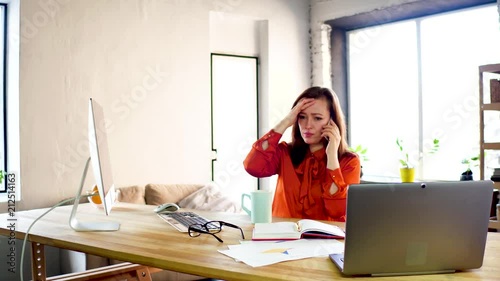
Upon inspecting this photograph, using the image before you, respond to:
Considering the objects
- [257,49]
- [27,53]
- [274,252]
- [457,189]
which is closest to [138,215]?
[274,252]

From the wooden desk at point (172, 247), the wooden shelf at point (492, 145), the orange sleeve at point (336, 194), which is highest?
the wooden shelf at point (492, 145)

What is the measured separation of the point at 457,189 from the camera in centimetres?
127

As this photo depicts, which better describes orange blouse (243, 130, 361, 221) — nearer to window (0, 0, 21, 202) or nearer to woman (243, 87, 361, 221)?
woman (243, 87, 361, 221)

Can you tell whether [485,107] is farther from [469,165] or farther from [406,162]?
[406,162]

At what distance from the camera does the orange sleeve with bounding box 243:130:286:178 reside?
248 cm

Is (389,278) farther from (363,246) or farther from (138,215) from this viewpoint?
(138,215)

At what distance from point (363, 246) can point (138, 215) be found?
47.9 inches

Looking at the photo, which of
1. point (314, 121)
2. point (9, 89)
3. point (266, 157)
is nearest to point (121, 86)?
point (9, 89)

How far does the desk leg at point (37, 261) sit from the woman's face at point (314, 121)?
1199mm

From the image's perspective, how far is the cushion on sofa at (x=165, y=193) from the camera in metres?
3.84

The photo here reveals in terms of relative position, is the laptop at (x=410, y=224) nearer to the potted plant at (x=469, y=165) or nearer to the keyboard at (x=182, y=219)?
the keyboard at (x=182, y=219)

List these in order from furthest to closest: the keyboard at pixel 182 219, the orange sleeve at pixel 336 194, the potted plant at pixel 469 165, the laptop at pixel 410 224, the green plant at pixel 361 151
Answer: the green plant at pixel 361 151 < the potted plant at pixel 469 165 < the orange sleeve at pixel 336 194 < the keyboard at pixel 182 219 < the laptop at pixel 410 224

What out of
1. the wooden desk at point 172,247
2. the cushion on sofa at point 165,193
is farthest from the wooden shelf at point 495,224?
the cushion on sofa at point 165,193

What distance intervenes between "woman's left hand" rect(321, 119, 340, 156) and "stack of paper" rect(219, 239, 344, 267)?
66cm
